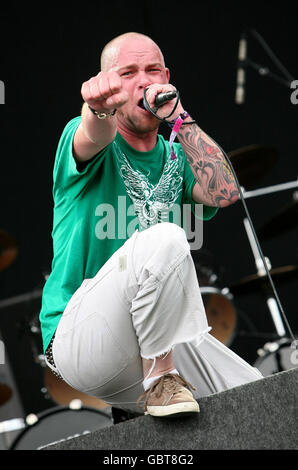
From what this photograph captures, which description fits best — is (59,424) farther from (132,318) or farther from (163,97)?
(163,97)

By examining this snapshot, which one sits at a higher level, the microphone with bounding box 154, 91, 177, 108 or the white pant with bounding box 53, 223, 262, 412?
the microphone with bounding box 154, 91, 177, 108

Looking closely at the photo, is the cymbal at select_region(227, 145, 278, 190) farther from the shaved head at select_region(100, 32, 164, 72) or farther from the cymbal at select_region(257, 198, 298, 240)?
the shaved head at select_region(100, 32, 164, 72)

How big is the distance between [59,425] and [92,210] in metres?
1.64

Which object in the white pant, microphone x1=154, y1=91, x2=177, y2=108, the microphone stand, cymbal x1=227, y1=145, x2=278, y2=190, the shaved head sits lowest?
the white pant

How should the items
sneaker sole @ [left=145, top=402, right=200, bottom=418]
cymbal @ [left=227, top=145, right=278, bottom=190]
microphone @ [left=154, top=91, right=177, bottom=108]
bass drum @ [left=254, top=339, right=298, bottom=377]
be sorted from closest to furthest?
sneaker sole @ [left=145, top=402, right=200, bottom=418], microphone @ [left=154, top=91, right=177, bottom=108], bass drum @ [left=254, top=339, right=298, bottom=377], cymbal @ [left=227, top=145, right=278, bottom=190]

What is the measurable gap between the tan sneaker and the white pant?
77mm

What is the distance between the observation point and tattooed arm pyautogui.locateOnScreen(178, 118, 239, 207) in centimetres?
179

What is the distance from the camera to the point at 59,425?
118 inches

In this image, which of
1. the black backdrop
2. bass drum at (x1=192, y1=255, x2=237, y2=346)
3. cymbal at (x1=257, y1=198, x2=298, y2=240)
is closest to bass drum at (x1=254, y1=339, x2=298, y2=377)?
bass drum at (x1=192, y1=255, x2=237, y2=346)

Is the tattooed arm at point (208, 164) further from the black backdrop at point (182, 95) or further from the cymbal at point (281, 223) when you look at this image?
the black backdrop at point (182, 95)

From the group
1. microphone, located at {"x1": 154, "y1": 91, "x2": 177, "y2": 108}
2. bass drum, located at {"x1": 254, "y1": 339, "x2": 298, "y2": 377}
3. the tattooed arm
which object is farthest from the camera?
bass drum, located at {"x1": 254, "y1": 339, "x2": 298, "y2": 377}

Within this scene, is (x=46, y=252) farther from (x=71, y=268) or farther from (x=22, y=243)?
(x=71, y=268)
